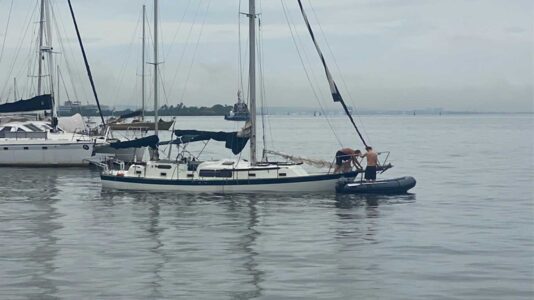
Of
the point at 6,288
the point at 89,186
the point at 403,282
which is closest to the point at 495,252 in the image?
the point at 403,282

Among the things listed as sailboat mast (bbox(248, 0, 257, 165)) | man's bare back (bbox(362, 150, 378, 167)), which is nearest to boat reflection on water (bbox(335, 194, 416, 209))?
man's bare back (bbox(362, 150, 378, 167))

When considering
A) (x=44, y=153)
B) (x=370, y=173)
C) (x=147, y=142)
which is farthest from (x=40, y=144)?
(x=370, y=173)

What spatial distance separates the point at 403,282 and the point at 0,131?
42.7 metres

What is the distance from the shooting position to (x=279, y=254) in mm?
24406

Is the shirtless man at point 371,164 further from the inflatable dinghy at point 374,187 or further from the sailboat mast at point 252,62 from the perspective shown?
the sailboat mast at point 252,62

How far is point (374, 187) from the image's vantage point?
1576 inches

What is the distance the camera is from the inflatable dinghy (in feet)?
130

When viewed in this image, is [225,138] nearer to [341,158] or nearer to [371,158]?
[341,158]

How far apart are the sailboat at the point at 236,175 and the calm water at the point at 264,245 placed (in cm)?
75

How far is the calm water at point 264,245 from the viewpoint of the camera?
20.0 metres

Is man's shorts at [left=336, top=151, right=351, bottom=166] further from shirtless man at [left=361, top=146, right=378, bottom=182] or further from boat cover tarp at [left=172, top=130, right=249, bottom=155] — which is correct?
boat cover tarp at [left=172, top=130, right=249, bottom=155]

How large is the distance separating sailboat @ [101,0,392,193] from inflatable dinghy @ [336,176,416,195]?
33.3 inches

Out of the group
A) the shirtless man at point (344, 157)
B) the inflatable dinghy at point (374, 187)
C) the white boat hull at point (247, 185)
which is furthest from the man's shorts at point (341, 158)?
the inflatable dinghy at point (374, 187)

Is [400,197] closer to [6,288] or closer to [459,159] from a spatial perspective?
[6,288]
